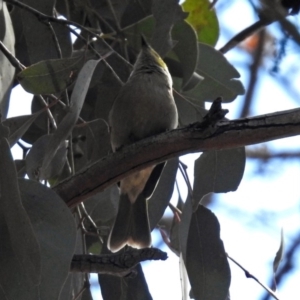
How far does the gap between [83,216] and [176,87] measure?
828mm

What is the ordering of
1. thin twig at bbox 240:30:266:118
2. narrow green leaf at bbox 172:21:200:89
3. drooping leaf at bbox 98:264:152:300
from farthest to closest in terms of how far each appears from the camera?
thin twig at bbox 240:30:266:118 < narrow green leaf at bbox 172:21:200:89 < drooping leaf at bbox 98:264:152:300

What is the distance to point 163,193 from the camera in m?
2.42

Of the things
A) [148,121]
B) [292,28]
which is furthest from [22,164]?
[292,28]

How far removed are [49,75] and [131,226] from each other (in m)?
0.73

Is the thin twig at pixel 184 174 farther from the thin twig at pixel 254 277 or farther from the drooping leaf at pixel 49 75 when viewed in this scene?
the drooping leaf at pixel 49 75

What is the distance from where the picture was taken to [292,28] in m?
0.72

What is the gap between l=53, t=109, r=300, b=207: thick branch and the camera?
1.71m

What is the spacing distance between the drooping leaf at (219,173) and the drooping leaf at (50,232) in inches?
27.1

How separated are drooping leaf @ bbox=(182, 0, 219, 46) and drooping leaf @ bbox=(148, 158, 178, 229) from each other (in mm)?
933

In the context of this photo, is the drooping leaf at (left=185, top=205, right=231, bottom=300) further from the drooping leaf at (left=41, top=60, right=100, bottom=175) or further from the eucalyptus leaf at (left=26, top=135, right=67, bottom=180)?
the drooping leaf at (left=41, top=60, right=100, bottom=175)

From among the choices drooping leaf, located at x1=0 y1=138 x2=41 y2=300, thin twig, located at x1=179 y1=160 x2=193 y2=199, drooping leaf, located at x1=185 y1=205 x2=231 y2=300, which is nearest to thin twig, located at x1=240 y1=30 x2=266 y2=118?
thin twig, located at x1=179 y1=160 x2=193 y2=199

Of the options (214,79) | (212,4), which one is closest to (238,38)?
(212,4)

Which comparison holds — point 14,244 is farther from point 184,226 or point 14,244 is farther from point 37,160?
point 184,226

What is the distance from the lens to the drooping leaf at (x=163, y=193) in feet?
7.83
